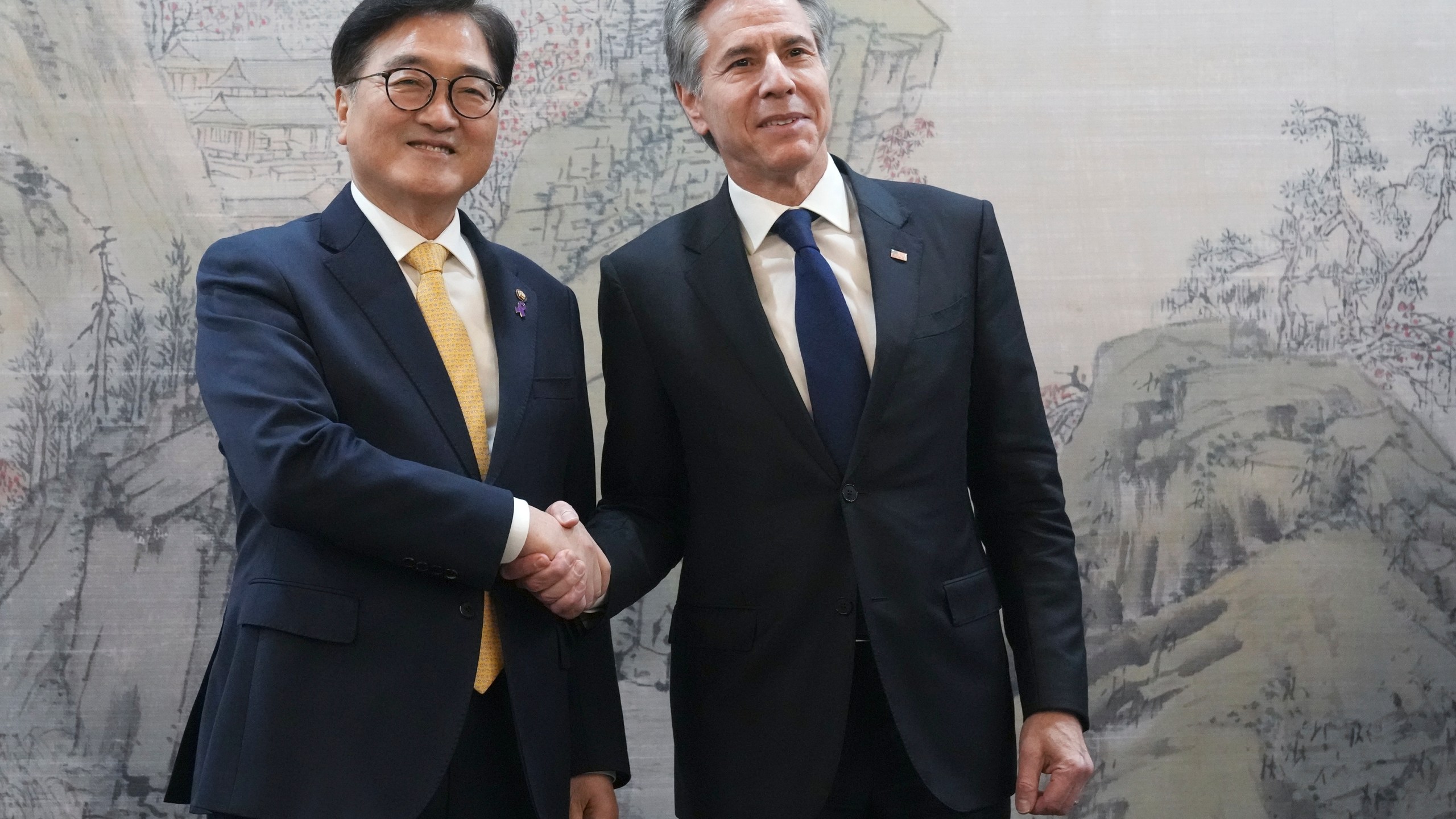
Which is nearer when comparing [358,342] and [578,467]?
[358,342]

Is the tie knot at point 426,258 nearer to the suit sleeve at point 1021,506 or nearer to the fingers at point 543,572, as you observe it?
the fingers at point 543,572

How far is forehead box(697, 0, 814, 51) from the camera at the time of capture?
1.84 meters

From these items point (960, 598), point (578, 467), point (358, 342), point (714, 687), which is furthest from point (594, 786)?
point (358, 342)

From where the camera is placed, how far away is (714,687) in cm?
167

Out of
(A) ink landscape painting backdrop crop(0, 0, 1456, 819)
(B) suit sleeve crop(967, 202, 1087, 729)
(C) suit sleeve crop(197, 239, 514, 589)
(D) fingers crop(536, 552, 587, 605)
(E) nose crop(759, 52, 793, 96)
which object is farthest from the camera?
(A) ink landscape painting backdrop crop(0, 0, 1456, 819)

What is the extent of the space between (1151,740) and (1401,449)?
831 millimetres

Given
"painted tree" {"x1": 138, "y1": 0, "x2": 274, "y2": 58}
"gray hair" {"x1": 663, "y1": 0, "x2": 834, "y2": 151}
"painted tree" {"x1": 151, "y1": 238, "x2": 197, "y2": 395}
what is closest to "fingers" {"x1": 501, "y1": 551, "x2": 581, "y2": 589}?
"gray hair" {"x1": 663, "y1": 0, "x2": 834, "y2": 151}

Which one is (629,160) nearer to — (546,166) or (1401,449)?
(546,166)

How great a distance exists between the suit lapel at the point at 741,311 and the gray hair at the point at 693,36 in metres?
0.17

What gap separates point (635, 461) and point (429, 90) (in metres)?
0.62

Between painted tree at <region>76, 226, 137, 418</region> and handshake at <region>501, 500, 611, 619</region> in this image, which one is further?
painted tree at <region>76, 226, 137, 418</region>

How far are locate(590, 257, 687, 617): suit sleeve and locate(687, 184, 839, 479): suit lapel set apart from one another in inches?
5.1

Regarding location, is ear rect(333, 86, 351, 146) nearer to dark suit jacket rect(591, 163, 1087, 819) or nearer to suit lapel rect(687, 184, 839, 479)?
dark suit jacket rect(591, 163, 1087, 819)

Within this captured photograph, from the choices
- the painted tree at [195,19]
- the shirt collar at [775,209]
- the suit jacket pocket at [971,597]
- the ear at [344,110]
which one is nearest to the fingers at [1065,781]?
the suit jacket pocket at [971,597]
